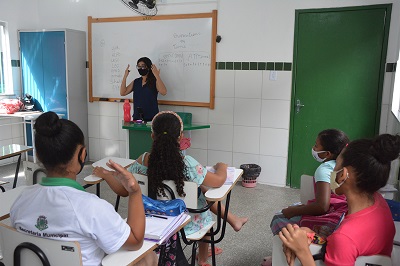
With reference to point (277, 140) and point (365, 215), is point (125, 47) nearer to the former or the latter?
point (277, 140)

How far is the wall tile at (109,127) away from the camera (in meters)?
5.14

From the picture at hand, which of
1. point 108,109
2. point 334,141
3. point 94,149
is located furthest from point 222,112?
point 334,141

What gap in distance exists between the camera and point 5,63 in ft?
17.1

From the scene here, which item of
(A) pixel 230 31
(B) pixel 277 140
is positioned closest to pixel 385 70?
(B) pixel 277 140

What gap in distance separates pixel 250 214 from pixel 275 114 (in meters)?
1.32

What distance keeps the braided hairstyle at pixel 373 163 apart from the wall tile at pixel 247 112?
295cm

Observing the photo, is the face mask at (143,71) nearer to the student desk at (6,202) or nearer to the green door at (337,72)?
the green door at (337,72)

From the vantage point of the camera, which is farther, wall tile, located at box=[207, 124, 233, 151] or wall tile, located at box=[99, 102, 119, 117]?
wall tile, located at box=[99, 102, 119, 117]

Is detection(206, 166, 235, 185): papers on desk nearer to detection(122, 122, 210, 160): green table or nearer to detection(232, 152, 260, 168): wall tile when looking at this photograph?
detection(122, 122, 210, 160): green table

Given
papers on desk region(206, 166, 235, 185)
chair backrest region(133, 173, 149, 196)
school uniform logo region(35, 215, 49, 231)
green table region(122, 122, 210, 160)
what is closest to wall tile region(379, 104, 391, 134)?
green table region(122, 122, 210, 160)

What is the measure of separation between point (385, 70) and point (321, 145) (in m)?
2.19

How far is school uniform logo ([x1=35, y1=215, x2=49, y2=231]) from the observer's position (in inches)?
47.9

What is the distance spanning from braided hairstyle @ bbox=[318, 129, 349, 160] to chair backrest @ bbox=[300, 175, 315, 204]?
24 cm

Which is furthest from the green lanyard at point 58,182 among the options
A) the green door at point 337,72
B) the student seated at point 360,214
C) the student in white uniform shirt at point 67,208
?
the green door at point 337,72
